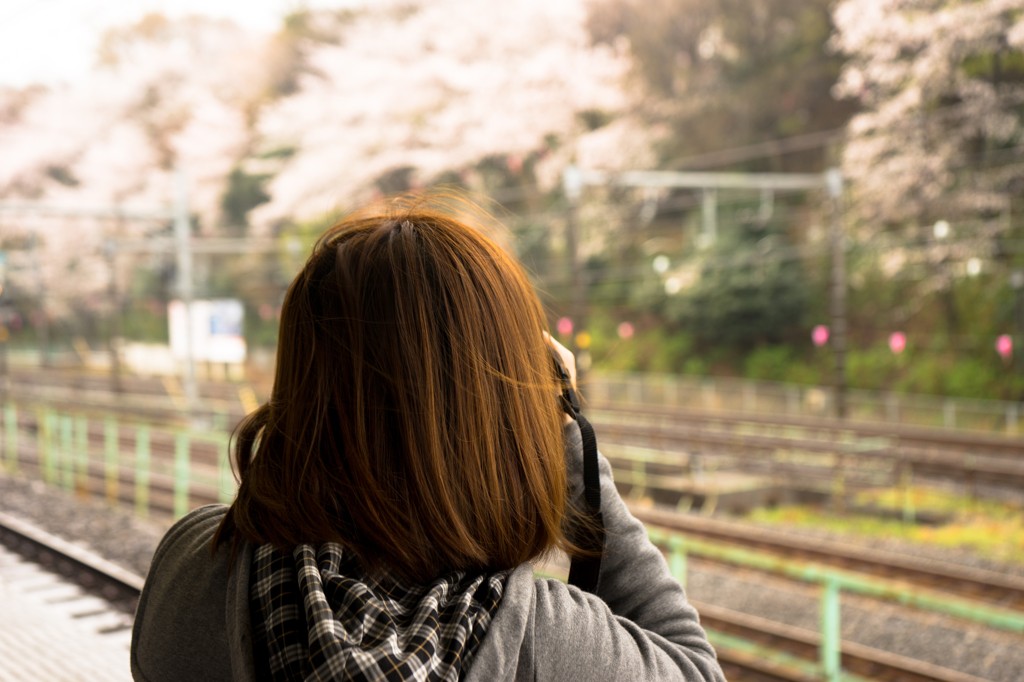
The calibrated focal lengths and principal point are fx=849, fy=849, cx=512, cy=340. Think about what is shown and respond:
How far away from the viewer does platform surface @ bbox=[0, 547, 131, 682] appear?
3.50 metres

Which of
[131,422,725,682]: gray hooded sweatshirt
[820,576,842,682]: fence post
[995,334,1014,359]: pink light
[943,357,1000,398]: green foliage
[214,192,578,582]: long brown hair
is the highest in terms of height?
[214,192,578,582]: long brown hair

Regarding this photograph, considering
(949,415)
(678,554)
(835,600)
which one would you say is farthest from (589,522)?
(949,415)

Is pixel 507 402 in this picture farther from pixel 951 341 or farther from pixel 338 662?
pixel 951 341

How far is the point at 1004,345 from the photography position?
61.2ft

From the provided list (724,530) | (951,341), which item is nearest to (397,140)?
(951,341)

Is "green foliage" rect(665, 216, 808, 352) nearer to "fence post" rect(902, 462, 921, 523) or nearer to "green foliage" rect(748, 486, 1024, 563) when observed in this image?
"fence post" rect(902, 462, 921, 523)

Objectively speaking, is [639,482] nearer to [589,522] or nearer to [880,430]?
[880,430]

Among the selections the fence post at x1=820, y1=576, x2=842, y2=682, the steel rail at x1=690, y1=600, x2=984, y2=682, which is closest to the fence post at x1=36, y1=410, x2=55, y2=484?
the steel rail at x1=690, y1=600, x2=984, y2=682

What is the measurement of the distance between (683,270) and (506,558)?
24627 millimetres

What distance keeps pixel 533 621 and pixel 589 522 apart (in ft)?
0.65

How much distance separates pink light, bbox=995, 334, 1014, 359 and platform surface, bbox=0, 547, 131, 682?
1888cm

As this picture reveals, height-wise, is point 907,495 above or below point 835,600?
below

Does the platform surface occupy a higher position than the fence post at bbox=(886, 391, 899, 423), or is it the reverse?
the platform surface

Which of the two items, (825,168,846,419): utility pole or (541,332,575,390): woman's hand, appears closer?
(541,332,575,390): woman's hand
